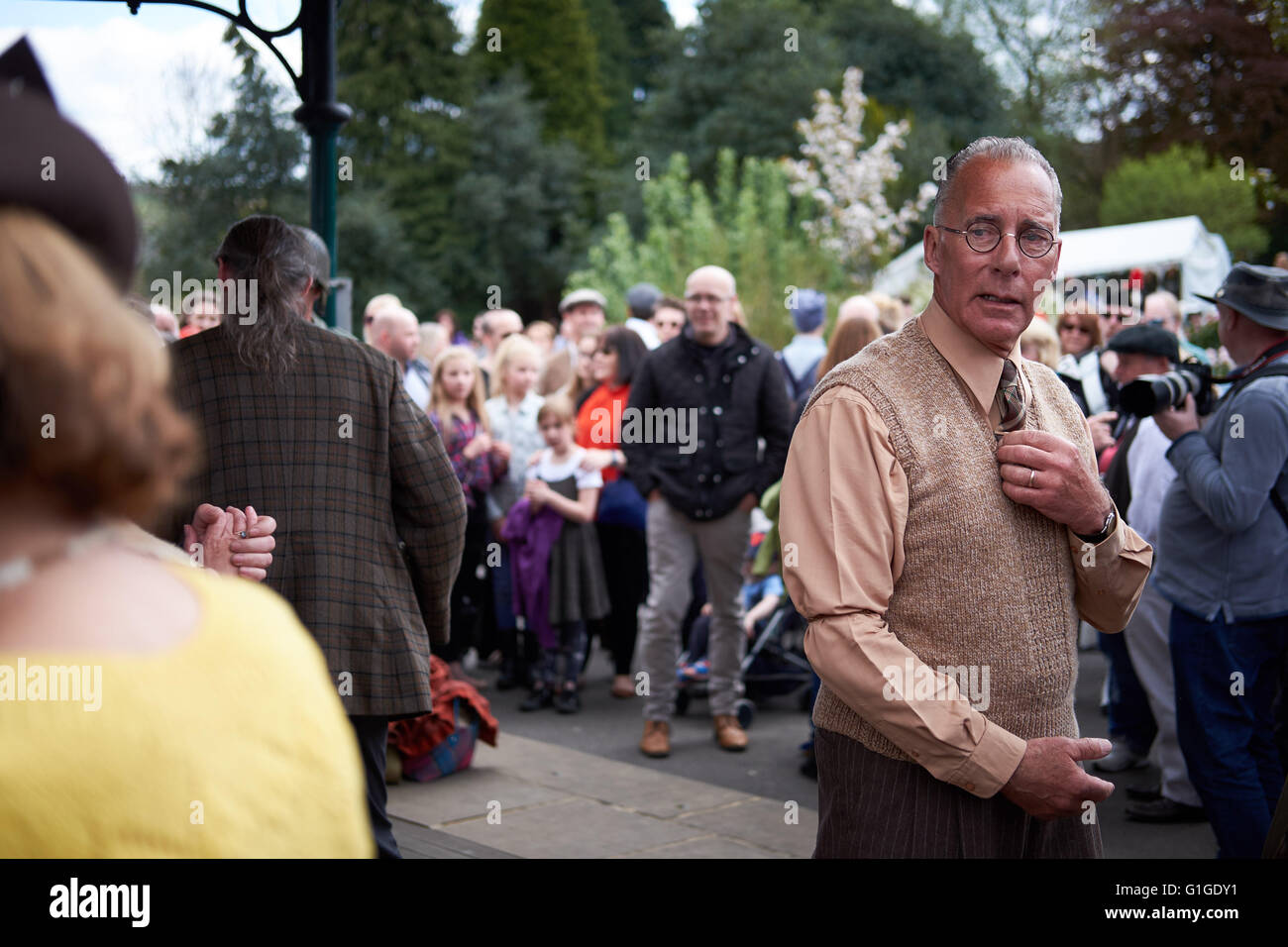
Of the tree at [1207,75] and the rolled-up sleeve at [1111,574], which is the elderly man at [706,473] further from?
the tree at [1207,75]

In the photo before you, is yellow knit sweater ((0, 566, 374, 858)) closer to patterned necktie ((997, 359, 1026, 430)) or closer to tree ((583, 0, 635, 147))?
patterned necktie ((997, 359, 1026, 430))

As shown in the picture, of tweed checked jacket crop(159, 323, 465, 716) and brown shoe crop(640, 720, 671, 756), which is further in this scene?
brown shoe crop(640, 720, 671, 756)

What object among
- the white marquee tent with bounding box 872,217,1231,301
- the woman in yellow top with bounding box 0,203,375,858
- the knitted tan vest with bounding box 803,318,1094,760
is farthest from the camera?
the white marquee tent with bounding box 872,217,1231,301

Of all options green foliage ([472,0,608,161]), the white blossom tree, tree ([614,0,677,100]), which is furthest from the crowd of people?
tree ([614,0,677,100])

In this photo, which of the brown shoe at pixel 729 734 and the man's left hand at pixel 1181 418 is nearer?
the man's left hand at pixel 1181 418

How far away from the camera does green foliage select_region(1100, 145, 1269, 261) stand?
2627cm

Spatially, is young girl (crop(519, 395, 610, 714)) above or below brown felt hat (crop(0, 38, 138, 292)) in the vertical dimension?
below

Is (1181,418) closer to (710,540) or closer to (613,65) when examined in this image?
(710,540)

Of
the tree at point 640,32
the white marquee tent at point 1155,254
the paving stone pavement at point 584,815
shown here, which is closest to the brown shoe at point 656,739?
the paving stone pavement at point 584,815

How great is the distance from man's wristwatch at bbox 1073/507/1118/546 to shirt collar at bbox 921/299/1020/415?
299 mm

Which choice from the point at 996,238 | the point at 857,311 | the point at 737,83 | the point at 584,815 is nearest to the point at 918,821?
the point at 996,238

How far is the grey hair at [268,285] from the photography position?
350cm
